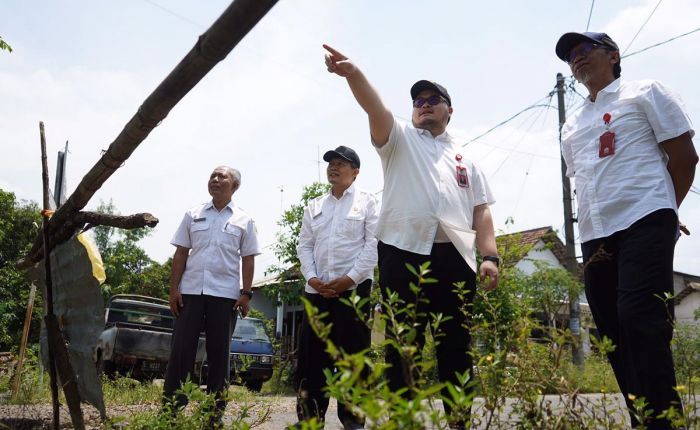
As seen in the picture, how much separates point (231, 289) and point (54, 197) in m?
1.38

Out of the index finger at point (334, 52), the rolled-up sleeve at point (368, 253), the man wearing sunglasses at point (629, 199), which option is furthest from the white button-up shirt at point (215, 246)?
the man wearing sunglasses at point (629, 199)

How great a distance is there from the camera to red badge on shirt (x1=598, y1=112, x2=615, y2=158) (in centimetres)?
287

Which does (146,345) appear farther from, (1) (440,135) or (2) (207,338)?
(1) (440,135)

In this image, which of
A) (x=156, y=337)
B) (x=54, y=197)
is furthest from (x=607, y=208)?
(x=156, y=337)

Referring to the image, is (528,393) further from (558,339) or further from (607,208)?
(607,208)

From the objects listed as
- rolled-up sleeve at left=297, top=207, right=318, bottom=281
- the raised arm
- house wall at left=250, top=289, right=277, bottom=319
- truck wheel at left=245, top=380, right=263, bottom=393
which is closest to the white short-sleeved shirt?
the raised arm

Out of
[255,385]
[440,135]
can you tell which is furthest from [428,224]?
[255,385]

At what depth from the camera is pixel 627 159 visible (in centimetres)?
279

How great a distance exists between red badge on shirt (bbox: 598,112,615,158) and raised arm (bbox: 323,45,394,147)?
3.46ft

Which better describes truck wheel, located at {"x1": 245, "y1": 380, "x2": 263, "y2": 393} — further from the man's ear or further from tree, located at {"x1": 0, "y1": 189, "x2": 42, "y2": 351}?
tree, located at {"x1": 0, "y1": 189, "x2": 42, "y2": 351}

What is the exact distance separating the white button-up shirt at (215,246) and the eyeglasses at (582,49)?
2.75m

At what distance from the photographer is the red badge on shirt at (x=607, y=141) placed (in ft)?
9.41

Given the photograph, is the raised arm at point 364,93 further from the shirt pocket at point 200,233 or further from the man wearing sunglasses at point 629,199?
the shirt pocket at point 200,233

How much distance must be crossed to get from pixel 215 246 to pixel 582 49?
287 cm
